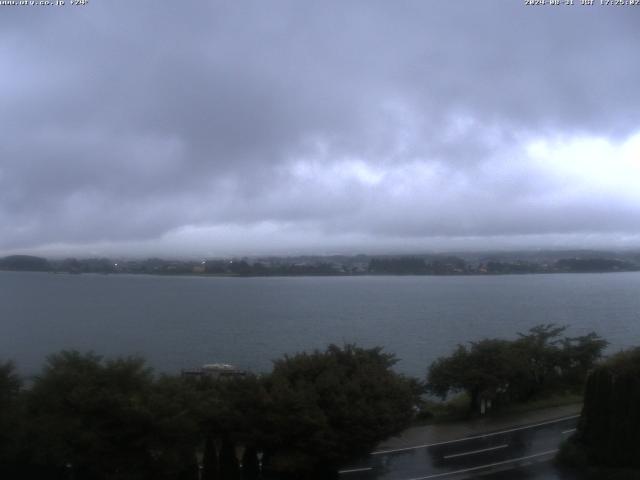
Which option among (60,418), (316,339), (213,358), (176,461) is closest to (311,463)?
(176,461)

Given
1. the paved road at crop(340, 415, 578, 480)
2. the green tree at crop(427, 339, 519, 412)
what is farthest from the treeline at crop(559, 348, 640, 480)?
the green tree at crop(427, 339, 519, 412)

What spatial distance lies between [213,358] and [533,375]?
25695 mm

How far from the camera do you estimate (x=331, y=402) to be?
14125 mm

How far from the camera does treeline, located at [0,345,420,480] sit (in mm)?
12539

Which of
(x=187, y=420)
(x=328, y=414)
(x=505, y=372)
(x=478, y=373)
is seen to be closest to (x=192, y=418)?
(x=187, y=420)

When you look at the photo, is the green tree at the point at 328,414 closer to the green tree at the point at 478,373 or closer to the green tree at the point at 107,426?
the green tree at the point at 107,426

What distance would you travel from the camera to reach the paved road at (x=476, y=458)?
623 inches

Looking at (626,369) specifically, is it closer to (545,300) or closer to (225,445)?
(225,445)

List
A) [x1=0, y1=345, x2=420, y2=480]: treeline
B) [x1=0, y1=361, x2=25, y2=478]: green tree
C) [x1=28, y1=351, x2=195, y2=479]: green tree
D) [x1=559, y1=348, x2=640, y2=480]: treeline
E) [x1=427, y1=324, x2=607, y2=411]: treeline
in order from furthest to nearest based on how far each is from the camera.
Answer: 1. [x1=427, y1=324, x2=607, y2=411]: treeline
2. [x1=559, y1=348, x2=640, y2=480]: treeline
3. [x1=0, y1=345, x2=420, y2=480]: treeline
4. [x1=28, y1=351, x2=195, y2=479]: green tree
5. [x1=0, y1=361, x2=25, y2=478]: green tree

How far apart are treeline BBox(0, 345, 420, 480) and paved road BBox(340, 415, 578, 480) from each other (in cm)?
185

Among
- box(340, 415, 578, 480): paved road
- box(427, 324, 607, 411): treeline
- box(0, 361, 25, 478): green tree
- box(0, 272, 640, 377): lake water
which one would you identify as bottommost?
box(0, 272, 640, 377): lake water

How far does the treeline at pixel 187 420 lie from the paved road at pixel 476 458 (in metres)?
1.85

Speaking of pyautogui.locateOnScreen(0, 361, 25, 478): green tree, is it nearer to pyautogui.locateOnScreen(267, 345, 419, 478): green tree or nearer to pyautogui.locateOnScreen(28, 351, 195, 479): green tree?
pyautogui.locateOnScreen(28, 351, 195, 479): green tree

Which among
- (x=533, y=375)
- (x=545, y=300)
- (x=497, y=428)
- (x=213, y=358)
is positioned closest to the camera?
(x=497, y=428)
